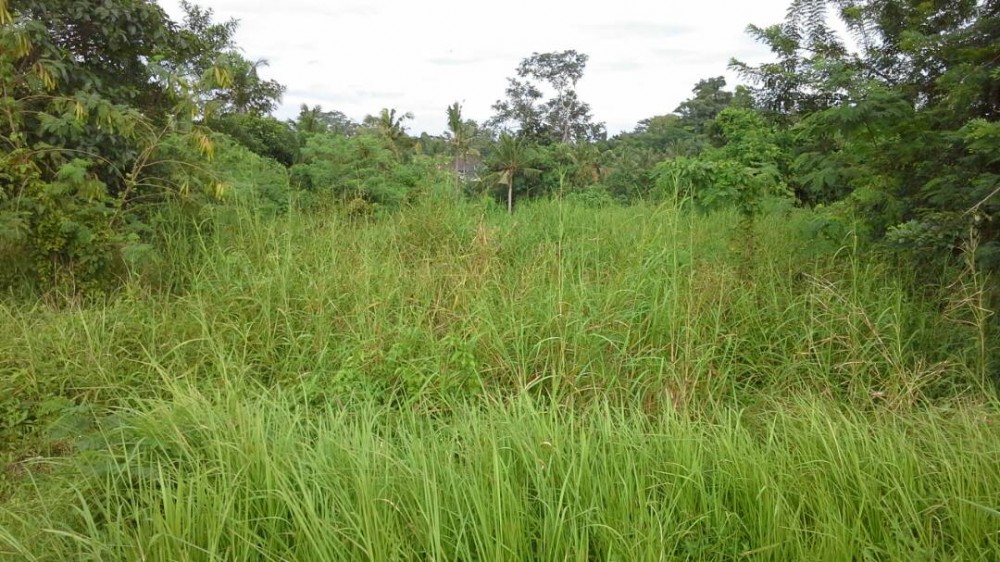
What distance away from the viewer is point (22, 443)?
298cm

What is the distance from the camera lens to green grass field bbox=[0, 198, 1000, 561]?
212cm

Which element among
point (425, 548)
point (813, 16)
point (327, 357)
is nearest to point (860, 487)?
point (425, 548)

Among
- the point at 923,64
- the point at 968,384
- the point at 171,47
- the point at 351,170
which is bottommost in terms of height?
the point at 968,384

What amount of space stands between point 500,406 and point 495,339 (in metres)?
0.82

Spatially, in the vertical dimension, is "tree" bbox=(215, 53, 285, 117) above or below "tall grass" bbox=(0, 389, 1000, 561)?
above

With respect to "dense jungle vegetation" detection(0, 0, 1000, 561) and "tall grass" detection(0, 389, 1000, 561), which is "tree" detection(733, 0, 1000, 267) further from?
"tall grass" detection(0, 389, 1000, 561)

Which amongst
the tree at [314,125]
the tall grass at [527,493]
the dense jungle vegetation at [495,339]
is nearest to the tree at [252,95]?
the tree at [314,125]

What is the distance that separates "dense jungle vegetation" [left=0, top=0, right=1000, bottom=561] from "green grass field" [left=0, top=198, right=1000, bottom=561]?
0.02m

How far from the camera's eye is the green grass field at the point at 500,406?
2.12 metres

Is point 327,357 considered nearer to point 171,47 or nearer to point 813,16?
point 171,47

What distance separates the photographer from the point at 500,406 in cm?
272

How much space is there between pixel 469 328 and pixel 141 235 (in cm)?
297

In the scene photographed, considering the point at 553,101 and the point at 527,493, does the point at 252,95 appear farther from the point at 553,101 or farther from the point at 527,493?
the point at 527,493

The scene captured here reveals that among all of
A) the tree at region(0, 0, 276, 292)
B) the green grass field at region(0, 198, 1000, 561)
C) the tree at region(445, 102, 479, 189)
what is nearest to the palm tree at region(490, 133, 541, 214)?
the tree at region(445, 102, 479, 189)
